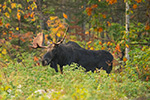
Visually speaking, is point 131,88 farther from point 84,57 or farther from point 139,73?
point 84,57

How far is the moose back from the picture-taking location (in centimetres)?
995

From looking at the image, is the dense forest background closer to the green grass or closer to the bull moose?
the green grass

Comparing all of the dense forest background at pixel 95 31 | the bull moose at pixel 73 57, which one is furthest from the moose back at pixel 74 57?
the dense forest background at pixel 95 31

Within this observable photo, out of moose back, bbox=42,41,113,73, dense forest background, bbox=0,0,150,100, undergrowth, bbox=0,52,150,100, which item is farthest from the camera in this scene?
moose back, bbox=42,41,113,73

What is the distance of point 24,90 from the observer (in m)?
6.36

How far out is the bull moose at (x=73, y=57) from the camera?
9.95 metres

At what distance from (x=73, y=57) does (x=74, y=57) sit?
6 cm

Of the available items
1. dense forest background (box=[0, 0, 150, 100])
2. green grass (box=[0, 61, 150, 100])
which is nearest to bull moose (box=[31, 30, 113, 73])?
dense forest background (box=[0, 0, 150, 100])

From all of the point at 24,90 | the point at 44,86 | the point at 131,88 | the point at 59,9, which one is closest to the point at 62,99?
the point at 24,90

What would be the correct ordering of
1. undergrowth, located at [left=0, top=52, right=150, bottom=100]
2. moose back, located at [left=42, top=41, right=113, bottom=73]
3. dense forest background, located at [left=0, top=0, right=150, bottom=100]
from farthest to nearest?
moose back, located at [left=42, top=41, right=113, bottom=73] < dense forest background, located at [left=0, top=0, right=150, bottom=100] < undergrowth, located at [left=0, top=52, right=150, bottom=100]

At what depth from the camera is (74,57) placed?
10.7 metres

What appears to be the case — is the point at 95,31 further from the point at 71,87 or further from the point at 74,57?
the point at 71,87

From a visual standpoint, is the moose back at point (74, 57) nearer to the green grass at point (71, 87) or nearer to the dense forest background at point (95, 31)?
the dense forest background at point (95, 31)

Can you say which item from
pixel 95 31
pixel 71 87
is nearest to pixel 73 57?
pixel 95 31
